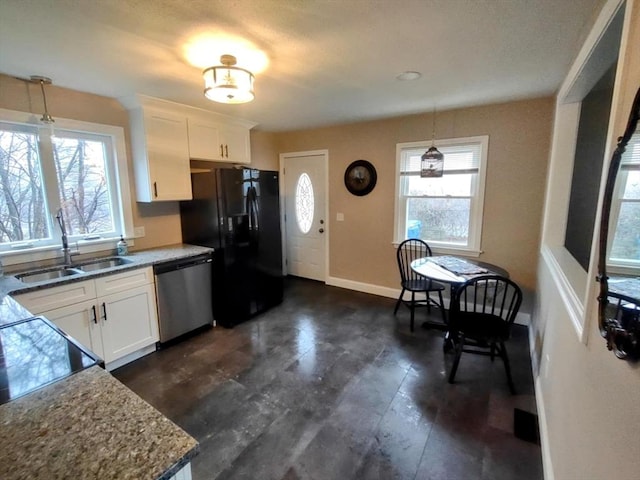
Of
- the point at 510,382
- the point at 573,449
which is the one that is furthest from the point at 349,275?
the point at 573,449

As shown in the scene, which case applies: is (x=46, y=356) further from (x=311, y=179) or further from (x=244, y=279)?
(x=311, y=179)

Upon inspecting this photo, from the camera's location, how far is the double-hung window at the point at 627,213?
2.86 feet

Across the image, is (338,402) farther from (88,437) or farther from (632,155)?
(632,155)

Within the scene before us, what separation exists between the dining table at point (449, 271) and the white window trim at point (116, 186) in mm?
2966

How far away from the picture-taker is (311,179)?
185 inches

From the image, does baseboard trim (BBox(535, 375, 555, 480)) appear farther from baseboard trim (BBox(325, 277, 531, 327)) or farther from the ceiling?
the ceiling

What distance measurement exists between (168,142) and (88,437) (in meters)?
2.92

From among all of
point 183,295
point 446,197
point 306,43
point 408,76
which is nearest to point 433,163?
point 446,197

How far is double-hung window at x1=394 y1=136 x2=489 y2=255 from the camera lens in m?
3.45

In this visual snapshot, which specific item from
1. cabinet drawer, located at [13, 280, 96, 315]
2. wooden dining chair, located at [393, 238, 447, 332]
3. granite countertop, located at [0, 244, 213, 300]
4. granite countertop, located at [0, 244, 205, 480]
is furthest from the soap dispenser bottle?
wooden dining chair, located at [393, 238, 447, 332]

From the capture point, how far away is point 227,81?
1934 mm

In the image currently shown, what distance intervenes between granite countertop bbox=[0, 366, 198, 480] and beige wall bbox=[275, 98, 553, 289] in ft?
11.6

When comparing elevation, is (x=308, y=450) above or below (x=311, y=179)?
below

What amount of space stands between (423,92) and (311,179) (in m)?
2.23
